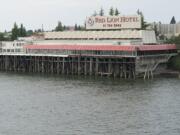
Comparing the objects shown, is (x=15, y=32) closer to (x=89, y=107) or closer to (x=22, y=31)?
(x=22, y=31)

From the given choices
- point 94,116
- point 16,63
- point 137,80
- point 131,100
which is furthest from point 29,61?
point 94,116

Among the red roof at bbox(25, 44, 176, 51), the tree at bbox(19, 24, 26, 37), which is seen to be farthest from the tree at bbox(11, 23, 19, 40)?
the red roof at bbox(25, 44, 176, 51)

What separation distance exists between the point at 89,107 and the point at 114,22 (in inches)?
2021

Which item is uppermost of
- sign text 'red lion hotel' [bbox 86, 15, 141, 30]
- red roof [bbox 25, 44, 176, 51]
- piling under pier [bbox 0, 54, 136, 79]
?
sign text 'red lion hotel' [bbox 86, 15, 141, 30]

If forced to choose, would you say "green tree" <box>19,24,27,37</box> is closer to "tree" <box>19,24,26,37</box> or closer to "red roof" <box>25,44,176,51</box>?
"tree" <box>19,24,26,37</box>

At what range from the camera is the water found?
57469 mm

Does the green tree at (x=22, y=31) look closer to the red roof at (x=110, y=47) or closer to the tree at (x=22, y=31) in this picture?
the tree at (x=22, y=31)

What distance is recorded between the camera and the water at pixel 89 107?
57469 millimetres

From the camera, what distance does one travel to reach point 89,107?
69.9m

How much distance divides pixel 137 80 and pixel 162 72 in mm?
14301

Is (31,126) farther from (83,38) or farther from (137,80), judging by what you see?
(83,38)

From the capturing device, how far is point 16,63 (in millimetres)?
127688

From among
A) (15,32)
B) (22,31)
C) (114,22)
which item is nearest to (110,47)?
(114,22)

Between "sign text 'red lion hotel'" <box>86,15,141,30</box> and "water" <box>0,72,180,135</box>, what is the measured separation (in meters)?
20.2
